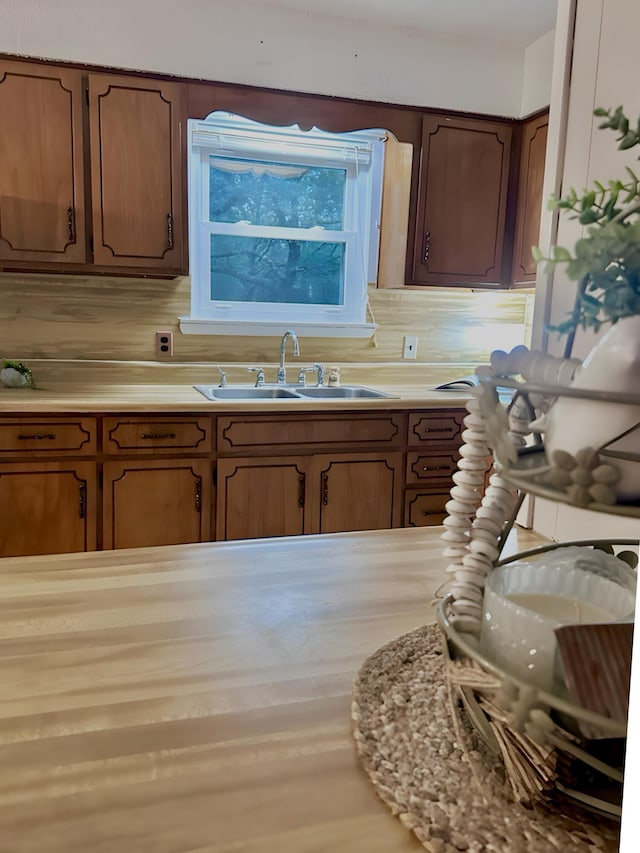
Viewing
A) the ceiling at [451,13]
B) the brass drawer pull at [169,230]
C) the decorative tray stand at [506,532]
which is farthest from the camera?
the ceiling at [451,13]

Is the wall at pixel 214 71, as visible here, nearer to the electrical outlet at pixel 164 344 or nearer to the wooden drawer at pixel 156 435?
the electrical outlet at pixel 164 344

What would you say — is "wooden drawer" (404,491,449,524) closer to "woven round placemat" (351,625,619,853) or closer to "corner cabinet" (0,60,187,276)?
"corner cabinet" (0,60,187,276)

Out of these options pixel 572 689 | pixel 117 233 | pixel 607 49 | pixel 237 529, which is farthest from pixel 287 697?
pixel 117 233

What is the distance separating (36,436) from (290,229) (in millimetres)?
1665

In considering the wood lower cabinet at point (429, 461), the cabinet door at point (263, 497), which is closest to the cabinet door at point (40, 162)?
the cabinet door at point (263, 497)

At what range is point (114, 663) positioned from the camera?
723mm

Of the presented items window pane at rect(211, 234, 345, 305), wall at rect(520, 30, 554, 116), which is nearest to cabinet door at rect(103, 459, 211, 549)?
window pane at rect(211, 234, 345, 305)

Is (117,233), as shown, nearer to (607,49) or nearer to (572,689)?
(607,49)

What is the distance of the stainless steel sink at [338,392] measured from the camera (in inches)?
128

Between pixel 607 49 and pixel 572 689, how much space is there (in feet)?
2.82

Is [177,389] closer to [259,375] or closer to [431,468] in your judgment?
[259,375]

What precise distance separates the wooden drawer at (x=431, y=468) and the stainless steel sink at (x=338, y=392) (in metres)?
0.39

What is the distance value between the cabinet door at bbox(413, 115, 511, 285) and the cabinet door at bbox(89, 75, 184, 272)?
3.72ft

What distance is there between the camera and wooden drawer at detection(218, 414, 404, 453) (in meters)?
2.75
